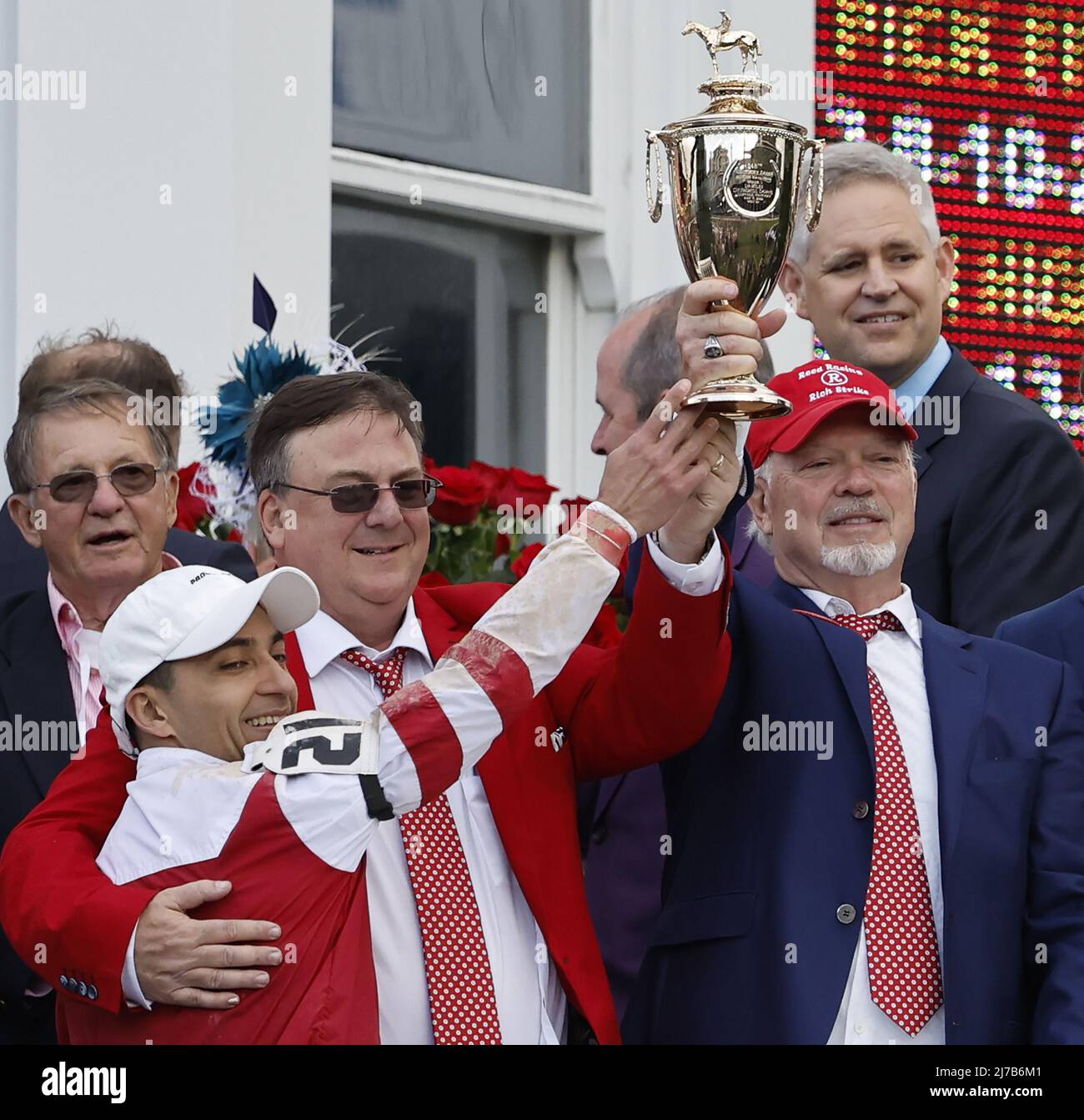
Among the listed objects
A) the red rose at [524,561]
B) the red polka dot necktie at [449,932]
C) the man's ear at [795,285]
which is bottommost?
the red polka dot necktie at [449,932]

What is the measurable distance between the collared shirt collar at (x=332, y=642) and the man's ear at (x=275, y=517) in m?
0.16

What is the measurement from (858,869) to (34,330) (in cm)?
273

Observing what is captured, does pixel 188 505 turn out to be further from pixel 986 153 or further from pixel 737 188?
pixel 986 153

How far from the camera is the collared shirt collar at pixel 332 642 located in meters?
3.62

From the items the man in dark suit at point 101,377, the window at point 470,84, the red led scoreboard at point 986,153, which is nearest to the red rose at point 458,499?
the man in dark suit at point 101,377

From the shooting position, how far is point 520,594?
3355 millimetres

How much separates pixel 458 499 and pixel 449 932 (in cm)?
147

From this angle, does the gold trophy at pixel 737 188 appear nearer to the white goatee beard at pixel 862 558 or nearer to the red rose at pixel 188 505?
the white goatee beard at pixel 862 558

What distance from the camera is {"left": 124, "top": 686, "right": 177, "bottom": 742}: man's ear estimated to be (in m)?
3.33

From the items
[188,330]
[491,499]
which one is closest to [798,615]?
[491,499]

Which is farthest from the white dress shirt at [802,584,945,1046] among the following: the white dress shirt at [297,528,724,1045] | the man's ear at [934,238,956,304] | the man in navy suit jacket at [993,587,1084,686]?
the man's ear at [934,238,956,304]

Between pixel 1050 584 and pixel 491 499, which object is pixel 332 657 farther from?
pixel 1050 584

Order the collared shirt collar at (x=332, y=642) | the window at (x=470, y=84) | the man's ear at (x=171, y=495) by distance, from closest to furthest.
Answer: the collared shirt collar at (x=332, y=642), the man's ear at (x=171, y=495), the window at (x=470, y=84)

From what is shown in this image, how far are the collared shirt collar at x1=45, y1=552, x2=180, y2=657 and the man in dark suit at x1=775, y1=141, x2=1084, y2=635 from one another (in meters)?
1.52
